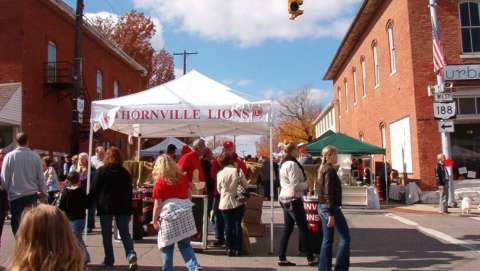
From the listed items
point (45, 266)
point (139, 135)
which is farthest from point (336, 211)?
point (139, 135)

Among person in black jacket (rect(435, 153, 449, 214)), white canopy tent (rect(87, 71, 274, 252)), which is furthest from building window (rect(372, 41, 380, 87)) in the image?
white canopy tent (rect(87, 71, 274, 252))

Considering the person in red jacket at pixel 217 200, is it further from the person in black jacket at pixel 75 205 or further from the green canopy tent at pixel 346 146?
the green canopy tent at pixel 346 146

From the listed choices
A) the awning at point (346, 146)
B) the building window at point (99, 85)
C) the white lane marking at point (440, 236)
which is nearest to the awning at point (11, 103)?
the building window at point (99, 85)

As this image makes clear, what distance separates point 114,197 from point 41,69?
1814 centimetres

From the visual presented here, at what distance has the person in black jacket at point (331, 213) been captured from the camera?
23.0ft

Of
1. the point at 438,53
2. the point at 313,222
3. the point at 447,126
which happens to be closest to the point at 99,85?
the point at 438,53

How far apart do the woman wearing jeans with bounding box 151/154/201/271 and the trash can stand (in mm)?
2410

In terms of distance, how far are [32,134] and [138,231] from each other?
1410 centimetres

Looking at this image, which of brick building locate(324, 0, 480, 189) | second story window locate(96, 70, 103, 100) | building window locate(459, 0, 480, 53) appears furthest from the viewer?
second story window locate(96, 70, 103, 100)

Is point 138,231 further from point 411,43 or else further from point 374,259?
point 411,43

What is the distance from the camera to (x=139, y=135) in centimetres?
1431

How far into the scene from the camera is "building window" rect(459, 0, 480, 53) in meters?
20.0

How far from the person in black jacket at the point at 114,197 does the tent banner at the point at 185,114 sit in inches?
83.1

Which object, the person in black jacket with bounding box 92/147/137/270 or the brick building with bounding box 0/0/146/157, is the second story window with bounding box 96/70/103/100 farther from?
the person in black jacket with bounding box 92/147/137/270
